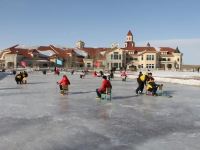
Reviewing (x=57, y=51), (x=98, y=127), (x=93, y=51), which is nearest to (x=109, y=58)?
(x=93, y=51)

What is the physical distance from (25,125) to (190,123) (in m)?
4.43

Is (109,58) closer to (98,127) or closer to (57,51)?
(57,51)

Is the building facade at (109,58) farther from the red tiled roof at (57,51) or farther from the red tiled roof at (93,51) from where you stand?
the red tiled roof at (93,51)

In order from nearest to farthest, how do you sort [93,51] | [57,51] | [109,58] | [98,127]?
[98,127], [109,58], [57,51], [93,51]

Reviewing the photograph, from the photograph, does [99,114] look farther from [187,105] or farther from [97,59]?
[97,59]

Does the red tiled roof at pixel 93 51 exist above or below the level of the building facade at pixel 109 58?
above

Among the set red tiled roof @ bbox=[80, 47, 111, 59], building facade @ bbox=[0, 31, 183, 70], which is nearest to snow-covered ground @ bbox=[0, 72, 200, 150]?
building facade @ bbox=[0, 31, 183, 70]

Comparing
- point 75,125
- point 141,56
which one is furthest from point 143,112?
point 141,56

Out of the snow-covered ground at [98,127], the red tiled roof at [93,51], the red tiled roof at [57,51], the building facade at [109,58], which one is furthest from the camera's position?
the red tiled roof at [93,51]

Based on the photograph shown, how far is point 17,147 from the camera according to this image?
21.0ft

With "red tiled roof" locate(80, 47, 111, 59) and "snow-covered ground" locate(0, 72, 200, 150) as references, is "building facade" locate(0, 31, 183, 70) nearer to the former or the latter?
"red tiled roof" locate(80, 47, 111, 59)

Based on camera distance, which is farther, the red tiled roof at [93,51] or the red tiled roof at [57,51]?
the red tiled roof at [93,51]

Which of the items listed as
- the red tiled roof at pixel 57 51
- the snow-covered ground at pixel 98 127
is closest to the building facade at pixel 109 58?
the red tiled roof at pixel 57 51

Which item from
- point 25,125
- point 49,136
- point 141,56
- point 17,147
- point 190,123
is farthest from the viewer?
point 141,56
